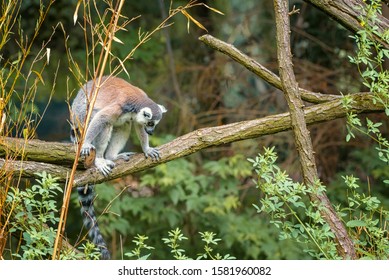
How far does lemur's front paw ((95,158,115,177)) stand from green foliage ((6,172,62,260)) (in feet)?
2.31

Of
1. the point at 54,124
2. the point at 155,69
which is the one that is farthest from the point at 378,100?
the point at 54,124

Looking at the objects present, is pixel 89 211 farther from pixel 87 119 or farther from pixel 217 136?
pixel 87 119

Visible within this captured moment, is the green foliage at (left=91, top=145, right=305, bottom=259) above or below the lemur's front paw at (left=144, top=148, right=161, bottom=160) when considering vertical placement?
above

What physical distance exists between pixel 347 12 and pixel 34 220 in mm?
1964

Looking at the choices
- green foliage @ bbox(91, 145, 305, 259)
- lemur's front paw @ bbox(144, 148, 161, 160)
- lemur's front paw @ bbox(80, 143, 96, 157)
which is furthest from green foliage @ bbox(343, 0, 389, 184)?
green foliage @ bbox(91, 145, 305, 259)

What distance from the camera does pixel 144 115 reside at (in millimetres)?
5012

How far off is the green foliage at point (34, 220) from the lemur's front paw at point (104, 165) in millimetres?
704

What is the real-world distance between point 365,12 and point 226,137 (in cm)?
98

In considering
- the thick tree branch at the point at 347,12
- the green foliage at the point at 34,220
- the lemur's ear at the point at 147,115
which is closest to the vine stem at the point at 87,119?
the green foliage at the point at 34,220

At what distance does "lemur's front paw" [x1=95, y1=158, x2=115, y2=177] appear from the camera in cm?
429

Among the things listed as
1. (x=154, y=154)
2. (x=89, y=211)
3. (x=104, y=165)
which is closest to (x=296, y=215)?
(x=154, y=154)

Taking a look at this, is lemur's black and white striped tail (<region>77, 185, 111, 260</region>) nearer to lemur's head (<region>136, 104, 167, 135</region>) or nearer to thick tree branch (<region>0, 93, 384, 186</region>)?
thick tree branch (<region>0, 93, 384, 186</region>)

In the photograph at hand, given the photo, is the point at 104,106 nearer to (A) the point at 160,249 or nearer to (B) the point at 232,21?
(A) the point at 160,249

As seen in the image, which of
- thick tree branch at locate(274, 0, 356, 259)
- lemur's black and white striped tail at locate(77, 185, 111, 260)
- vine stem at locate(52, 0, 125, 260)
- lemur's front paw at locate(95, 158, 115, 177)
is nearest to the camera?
vine stem at locate(52, 0, 125, 260)
